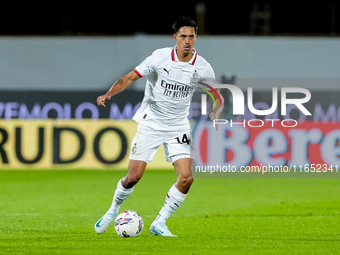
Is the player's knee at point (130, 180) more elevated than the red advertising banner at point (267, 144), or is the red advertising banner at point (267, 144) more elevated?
the player's knee at point (130, 180)

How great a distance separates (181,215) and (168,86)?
2.63 m

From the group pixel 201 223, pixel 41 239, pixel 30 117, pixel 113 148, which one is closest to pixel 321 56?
pixel 113 148

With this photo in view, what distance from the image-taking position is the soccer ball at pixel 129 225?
23.7 feet

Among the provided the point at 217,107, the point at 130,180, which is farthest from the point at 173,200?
the point at 217,107

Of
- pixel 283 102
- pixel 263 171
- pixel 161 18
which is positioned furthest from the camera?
pixel 161 18

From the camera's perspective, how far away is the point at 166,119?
24.0 feet

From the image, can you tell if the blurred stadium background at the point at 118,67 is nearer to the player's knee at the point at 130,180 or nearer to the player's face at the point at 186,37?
the player's knee at the point at 130,180

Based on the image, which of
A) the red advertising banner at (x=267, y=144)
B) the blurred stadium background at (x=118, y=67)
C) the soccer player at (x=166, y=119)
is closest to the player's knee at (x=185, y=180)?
the soccer player at (x=166, y=119)

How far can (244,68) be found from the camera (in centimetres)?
1731

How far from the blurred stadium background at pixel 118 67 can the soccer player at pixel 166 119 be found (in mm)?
7786

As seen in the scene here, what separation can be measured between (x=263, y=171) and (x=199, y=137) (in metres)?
1.40

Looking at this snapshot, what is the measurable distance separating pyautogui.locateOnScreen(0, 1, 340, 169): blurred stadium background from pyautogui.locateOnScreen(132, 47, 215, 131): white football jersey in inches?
307

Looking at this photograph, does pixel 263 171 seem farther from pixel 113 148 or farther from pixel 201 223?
pixel 201 223

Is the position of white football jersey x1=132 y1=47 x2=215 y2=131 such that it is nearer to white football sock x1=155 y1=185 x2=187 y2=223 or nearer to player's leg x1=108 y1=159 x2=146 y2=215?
player's leg x1=108 y1=159 x2=146 y2=215
